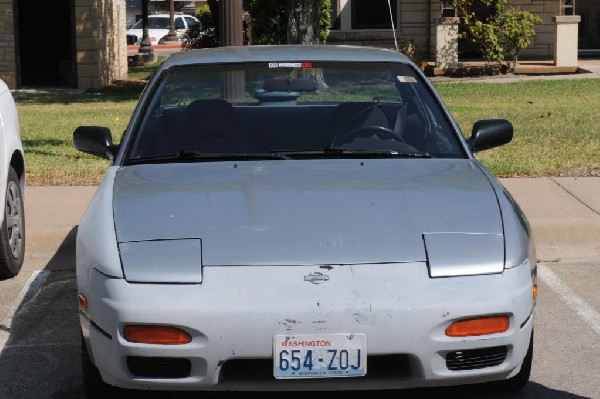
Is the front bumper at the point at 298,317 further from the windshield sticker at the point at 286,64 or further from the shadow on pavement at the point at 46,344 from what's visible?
the windshield sticker at the point at 286,64

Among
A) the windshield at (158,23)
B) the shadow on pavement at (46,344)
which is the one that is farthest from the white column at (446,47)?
the windshield at (158,23)

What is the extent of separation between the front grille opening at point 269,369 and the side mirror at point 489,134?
1884 mm

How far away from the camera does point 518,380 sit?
4.85m

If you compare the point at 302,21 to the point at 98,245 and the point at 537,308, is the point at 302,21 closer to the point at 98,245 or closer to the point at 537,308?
the point at 537,308

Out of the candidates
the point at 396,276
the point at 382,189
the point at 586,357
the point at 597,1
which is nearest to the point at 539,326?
the point at 586,357

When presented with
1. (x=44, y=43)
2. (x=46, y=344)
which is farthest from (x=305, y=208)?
(x=44, y=43)

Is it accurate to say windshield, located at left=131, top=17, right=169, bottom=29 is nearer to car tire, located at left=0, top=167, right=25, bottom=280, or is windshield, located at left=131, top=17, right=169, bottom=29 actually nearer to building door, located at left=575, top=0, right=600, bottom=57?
building door, located at left=575, top=0, right=600, bottom=57

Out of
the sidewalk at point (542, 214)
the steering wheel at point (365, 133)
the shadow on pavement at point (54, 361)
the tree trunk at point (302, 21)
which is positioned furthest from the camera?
the tree trunk at point (302, 21)

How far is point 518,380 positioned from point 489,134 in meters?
1.50

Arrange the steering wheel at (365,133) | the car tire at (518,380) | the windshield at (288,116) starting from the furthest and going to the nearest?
1. the steering wheel at (365,133)
2. the windshield at (288,116)
3. the car tire at (518,380)

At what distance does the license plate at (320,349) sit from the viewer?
4117mm

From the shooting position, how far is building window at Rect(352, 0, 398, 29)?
2922cm

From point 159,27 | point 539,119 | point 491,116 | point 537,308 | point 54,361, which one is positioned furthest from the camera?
point 159,27

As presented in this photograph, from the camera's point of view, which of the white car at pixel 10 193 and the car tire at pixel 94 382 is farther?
the white car at pixel 10 193
